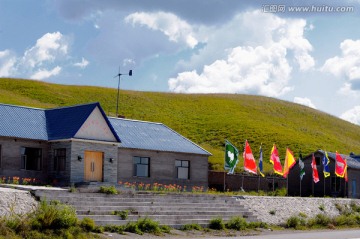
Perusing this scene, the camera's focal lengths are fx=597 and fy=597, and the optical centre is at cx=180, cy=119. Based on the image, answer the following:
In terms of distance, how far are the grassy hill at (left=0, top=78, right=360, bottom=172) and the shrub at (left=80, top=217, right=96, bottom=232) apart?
48721 mm

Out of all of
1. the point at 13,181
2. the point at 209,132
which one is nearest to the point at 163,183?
the point at 13,181

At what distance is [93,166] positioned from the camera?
3666 cm

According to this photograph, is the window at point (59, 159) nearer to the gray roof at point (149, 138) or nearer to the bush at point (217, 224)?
the gray roof at point (149, 138)

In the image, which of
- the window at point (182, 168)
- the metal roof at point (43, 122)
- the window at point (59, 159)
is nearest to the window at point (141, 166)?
the window at point (182, 168)

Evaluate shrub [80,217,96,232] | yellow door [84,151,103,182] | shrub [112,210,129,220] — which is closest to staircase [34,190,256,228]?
shrub [112,210,129,220]

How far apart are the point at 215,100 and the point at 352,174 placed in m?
65.0

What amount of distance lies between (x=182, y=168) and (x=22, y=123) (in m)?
12.5

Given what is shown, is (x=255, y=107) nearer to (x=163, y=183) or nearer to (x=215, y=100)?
(x=215, y=100)

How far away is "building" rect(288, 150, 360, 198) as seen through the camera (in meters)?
51.7

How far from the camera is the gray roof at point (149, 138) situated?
4112 centimetres

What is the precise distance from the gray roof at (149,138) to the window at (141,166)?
0.88 metres

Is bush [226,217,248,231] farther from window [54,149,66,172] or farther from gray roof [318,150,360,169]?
gray roof [318,150,360,169]

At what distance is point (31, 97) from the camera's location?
9731cm

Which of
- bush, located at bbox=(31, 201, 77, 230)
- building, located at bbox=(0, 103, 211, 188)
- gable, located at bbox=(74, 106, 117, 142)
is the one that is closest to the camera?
bush, located at bbox=(31, 201, 77, 230)
